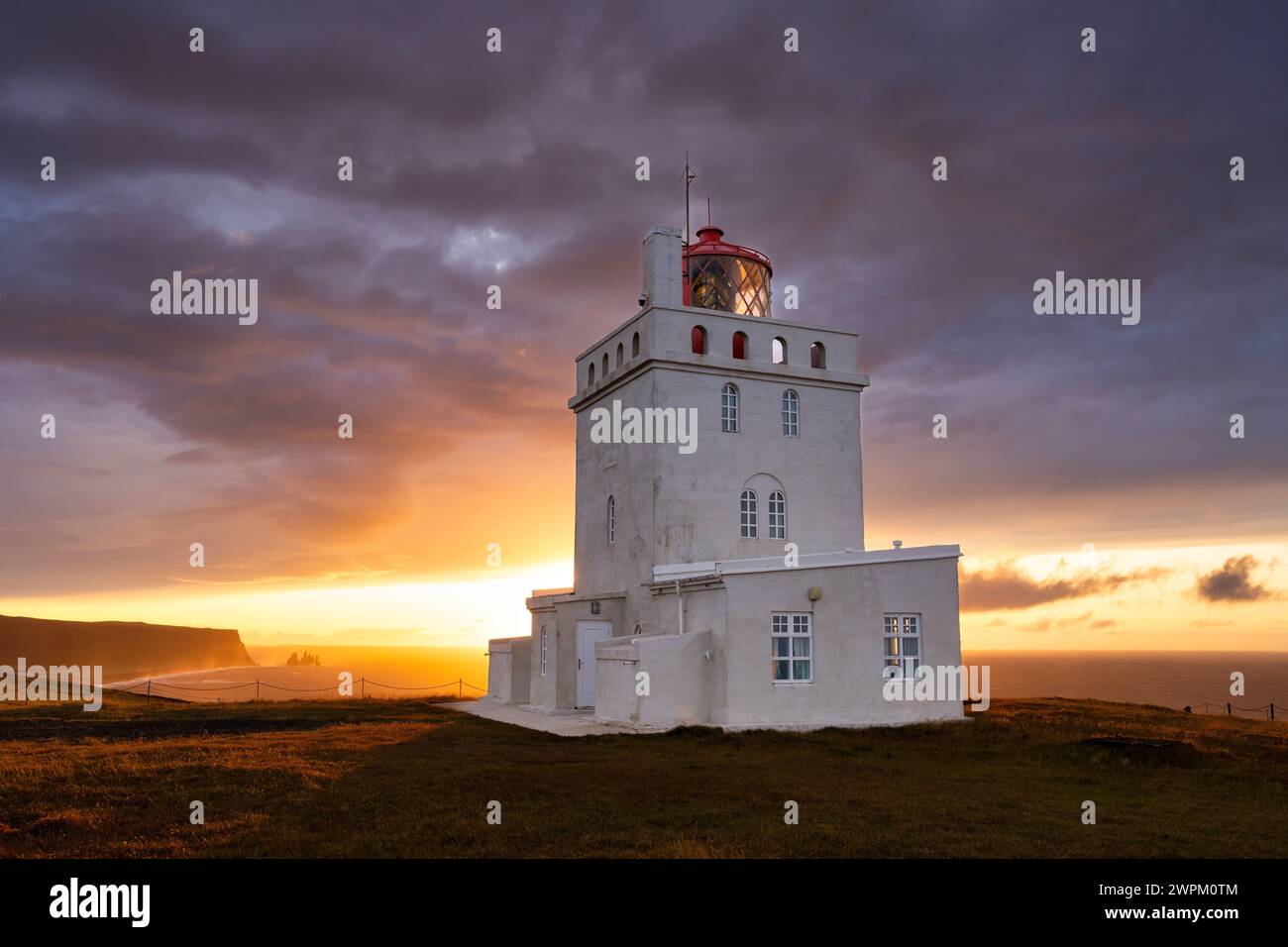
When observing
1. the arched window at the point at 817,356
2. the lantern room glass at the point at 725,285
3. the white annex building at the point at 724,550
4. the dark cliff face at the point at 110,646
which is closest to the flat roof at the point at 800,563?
the white annex building at the point at 724,550

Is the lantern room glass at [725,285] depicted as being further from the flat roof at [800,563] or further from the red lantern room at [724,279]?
the flat roof at [800,563]

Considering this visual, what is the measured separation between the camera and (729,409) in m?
26.2

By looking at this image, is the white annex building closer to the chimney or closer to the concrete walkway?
the chimney

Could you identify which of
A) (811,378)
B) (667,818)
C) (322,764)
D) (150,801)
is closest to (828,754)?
(667,818)

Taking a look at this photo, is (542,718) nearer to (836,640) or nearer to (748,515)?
(748,515)

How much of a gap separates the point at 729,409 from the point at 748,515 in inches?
114

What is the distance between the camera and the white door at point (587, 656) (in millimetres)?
25562

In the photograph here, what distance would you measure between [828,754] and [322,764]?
863cm

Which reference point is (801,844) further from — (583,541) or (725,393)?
(583,541)

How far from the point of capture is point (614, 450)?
27.5 metres

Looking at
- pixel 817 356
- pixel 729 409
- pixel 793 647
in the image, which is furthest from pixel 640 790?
pixel 817 356
